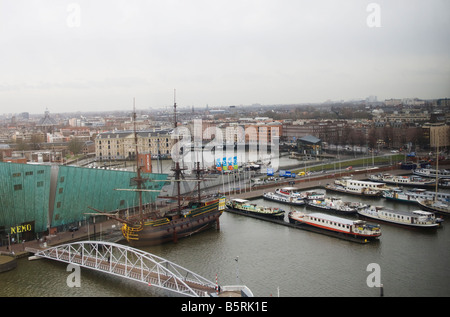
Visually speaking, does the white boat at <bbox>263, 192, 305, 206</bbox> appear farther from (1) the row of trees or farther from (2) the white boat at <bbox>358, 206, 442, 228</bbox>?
(1) the row of trees

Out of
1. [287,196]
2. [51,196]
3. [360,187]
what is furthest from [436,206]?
[51,196]

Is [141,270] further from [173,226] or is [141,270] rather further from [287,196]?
[287,196]

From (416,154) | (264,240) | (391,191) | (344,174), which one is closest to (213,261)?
(264,240)

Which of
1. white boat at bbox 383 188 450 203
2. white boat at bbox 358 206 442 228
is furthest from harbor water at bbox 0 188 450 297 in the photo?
white boat at bbox 383 188 450 203

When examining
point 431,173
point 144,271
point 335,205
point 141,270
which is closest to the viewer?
point 141,270

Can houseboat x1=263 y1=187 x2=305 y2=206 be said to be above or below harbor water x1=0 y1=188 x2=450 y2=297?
above

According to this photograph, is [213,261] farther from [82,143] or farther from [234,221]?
[82,143]

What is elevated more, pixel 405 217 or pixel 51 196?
pixel 51 196

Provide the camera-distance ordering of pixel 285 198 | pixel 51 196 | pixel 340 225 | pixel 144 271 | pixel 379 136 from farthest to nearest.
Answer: pixel 379 136, pixel 285 198, pixel 340 225, pixel 51 196, pixel 144 271
